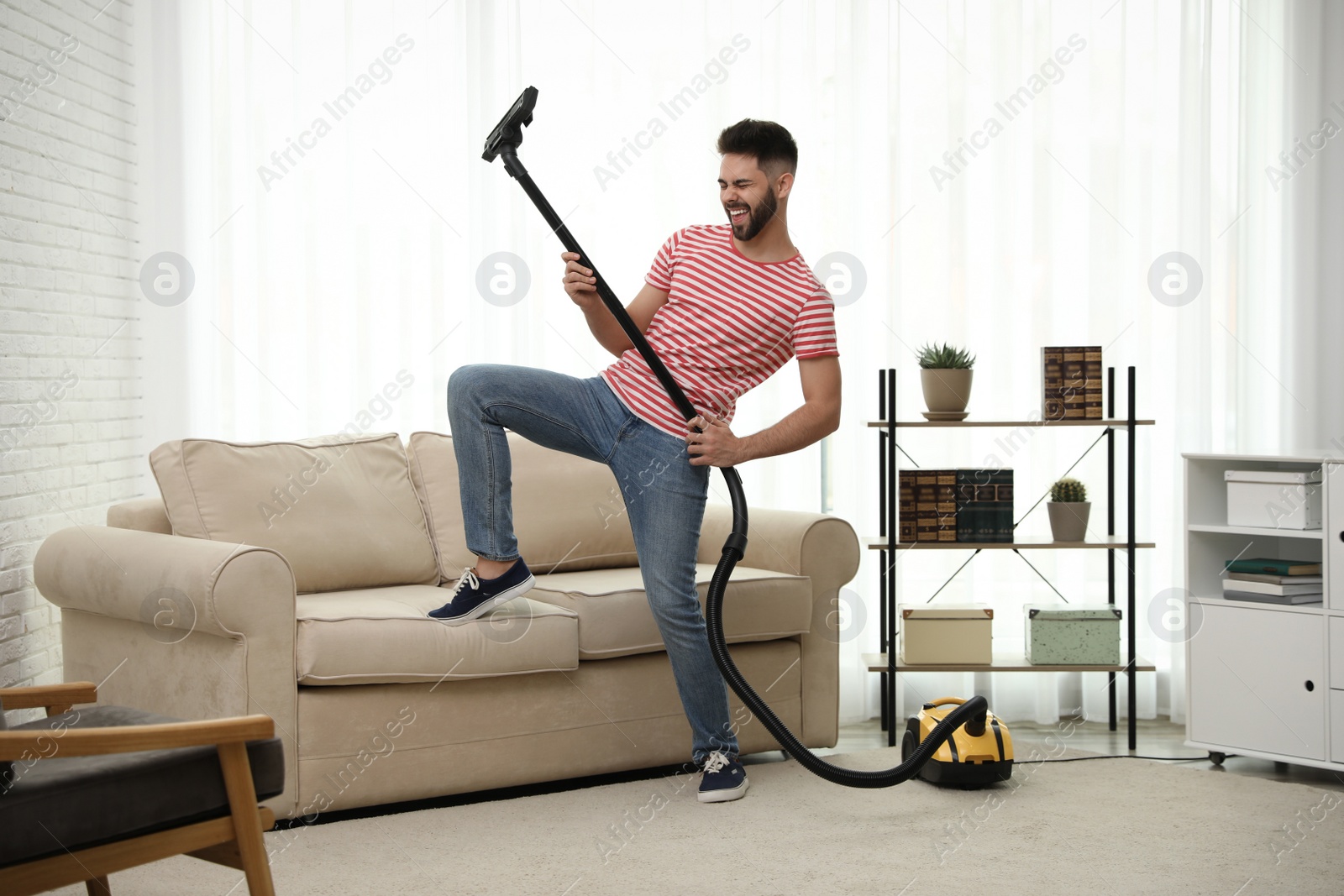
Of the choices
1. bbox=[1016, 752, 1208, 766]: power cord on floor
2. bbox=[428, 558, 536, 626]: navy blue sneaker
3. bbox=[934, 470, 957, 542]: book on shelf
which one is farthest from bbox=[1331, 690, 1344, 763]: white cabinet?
bbox=[428, 558, 536, 626]: navy blue sneaker

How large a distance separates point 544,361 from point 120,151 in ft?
4.89

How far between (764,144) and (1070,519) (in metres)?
1.62

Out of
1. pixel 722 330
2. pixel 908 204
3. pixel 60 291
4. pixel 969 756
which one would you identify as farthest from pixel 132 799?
pixel 908 204

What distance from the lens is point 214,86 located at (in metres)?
3.72

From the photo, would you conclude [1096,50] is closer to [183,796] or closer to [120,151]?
[120,151]

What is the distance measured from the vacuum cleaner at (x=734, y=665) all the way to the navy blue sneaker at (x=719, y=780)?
0.20 meters

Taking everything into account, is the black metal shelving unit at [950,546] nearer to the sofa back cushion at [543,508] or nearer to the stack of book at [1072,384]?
the stack of book at [1072,384]

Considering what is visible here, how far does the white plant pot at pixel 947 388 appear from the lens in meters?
3.42

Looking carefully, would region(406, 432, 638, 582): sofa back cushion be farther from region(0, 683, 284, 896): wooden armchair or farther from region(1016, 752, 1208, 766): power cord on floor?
region(0, 683, 284, 896): wooden armchair

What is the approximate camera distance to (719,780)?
8.68ft

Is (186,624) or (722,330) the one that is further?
(722,330)

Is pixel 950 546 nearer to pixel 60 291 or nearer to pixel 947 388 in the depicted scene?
pixel 947 388

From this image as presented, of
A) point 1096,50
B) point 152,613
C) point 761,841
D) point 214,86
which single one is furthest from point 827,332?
point 214,86

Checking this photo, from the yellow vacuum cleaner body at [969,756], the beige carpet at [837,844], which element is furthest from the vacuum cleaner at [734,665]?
the beige carpet at [837,844]
